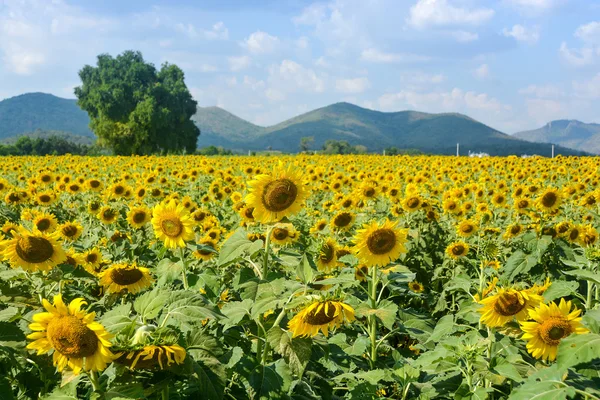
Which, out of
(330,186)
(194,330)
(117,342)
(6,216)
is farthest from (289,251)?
(330,186)

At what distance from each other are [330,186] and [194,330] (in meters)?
7.59

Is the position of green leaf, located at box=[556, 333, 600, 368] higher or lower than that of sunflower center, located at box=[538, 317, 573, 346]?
higher

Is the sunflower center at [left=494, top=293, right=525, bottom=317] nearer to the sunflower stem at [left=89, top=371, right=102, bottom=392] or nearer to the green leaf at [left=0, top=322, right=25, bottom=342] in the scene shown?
the sunflower stem at [left=89, top=371, right=102, bottom=392]

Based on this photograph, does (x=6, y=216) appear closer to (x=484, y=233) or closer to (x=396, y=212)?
(x=396, y=212)

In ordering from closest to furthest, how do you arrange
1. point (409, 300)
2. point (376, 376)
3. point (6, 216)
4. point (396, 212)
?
1. point (376, 376)
2. point (409, 300)
3. point (6, 216)
4. point (396, 212)

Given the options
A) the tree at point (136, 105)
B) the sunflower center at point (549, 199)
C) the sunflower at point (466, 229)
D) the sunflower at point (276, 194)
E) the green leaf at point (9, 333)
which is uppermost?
the tree at point (136, 105)

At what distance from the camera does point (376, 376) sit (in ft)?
8.24

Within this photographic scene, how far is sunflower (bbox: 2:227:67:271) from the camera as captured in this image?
303 cm

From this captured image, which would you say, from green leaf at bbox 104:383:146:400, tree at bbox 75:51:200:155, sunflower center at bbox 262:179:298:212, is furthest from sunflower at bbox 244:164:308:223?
tree at bbox 75:51:200:155

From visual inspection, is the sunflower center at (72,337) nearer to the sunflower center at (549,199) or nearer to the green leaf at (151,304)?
the green leaf at (151,304)

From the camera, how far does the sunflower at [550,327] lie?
243 centimetres

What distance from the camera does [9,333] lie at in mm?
2008

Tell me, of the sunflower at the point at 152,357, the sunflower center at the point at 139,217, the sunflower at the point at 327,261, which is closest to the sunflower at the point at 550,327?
the sunflower at the point at 327,261

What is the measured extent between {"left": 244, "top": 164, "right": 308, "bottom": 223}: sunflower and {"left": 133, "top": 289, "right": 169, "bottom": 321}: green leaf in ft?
3.21
